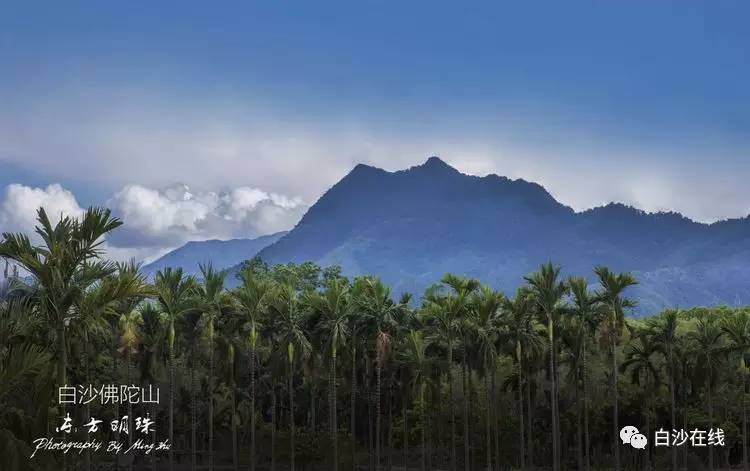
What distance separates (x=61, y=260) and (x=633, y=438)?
48.8 metres

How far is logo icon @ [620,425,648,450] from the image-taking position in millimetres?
52938

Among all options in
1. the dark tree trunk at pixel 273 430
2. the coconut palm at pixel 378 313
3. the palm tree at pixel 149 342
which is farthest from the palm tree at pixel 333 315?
the palm tree at pixel 149 342

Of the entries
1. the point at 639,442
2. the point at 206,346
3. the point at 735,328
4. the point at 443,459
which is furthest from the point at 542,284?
the point at 206,346

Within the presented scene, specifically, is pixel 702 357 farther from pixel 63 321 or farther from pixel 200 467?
pixel 63 321

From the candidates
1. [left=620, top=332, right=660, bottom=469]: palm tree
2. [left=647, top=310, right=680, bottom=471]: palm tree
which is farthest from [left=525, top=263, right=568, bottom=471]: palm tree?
[left=647, top=310, right=680, bottom=471]: palm tree

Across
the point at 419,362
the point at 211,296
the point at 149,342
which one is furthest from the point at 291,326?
the point at 149,342

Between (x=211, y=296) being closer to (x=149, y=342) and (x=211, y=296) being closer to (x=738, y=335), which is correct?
(x=149, y=342)

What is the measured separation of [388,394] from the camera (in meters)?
58.4

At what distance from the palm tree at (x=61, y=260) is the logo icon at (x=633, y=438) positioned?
1778 inches

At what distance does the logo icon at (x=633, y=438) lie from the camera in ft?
174

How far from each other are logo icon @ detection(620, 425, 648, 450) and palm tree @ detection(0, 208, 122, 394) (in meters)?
45.2

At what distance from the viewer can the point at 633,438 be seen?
55281 millimetres

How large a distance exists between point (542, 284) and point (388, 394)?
16.8 metres

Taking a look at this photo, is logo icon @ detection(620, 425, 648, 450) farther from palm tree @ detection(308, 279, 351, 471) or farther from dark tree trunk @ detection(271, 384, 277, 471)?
dark tree trunk @ detection(271, 384, 277, 471)
